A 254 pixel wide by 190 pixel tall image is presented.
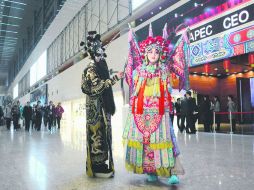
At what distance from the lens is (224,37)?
26.1ft

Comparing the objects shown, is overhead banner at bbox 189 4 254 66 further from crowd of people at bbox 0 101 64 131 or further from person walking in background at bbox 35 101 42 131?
person walking in background at bbox 35 101 42 131

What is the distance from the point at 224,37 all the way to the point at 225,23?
0.39 meters

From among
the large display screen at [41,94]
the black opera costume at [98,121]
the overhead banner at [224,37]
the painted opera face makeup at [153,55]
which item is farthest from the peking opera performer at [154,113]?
the large display screen at [41,94]

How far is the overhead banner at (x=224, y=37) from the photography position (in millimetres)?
7234

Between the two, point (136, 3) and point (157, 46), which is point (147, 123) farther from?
point (136, 3)

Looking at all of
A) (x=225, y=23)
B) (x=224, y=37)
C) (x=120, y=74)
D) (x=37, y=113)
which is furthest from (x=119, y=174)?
(x=37, y=113)

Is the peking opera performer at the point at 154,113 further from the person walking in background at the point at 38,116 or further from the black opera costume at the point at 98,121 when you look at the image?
the person walking in background at the point at 38,116

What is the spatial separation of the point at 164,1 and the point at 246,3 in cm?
358

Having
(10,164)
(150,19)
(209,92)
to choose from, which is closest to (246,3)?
(150,19)

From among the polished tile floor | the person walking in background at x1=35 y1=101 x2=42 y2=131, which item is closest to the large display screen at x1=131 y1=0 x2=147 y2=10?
the person walking in background at x1=35 y1=101 x2=42 y2=131

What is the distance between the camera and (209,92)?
1559cm

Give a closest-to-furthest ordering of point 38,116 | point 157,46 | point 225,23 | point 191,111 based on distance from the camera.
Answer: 1. point 157,46
2. point 225,23
3. point 191,111
4. point 38,116

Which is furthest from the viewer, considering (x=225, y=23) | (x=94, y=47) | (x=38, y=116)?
(x=38, y=116)

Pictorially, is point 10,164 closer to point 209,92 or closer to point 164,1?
point 164,1
